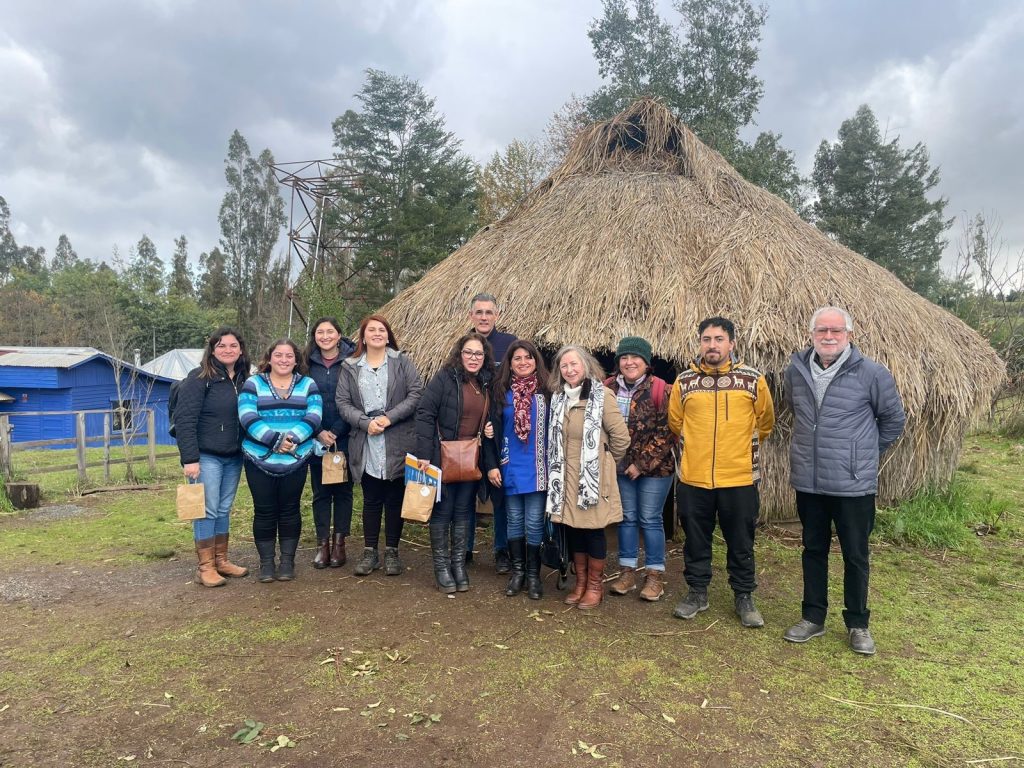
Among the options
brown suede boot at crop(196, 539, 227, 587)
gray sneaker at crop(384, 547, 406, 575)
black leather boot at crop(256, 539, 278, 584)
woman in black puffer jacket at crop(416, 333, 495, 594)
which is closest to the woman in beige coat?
woman in black puffer jacket at crop(416, 333, 495, 594)

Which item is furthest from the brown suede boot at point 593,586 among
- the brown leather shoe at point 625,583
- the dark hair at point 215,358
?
the dark hair at point 215,358

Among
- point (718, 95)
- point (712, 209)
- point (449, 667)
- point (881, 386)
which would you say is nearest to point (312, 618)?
point (449, 667)

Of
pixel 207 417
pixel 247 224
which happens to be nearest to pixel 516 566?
pixel 207 417

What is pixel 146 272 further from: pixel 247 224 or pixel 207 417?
pixel 207 417

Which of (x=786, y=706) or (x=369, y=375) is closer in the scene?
(x=786, y=706)

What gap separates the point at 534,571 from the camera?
396cm

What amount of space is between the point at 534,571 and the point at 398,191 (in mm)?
18487

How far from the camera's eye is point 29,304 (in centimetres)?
3058

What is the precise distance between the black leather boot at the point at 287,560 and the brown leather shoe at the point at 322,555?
24 centimetres

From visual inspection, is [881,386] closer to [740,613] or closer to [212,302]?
[740,613]

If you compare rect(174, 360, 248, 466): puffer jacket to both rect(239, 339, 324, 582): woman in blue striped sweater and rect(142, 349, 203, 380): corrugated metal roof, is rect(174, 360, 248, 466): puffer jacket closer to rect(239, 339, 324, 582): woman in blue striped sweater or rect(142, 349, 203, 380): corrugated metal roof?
rect(239, 339, 324, 582): woman in blue striped sweater

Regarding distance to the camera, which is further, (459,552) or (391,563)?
(391,563)

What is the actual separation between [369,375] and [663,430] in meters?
2.00

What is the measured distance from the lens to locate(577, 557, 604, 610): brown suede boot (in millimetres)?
3801
